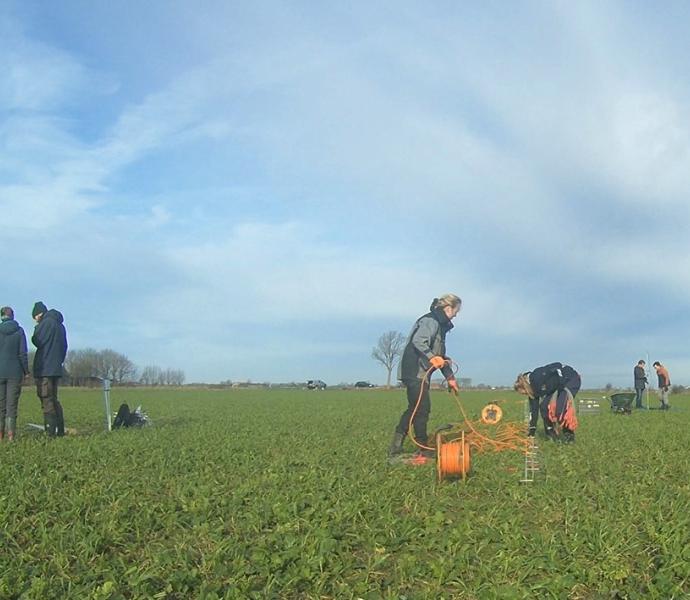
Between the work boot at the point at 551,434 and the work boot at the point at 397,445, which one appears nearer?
the work boot at the point at 397,445

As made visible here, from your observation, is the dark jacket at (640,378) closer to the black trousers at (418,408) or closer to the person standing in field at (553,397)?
the person standing in field at (553,397)

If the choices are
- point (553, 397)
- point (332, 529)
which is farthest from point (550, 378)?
point (332, 529)

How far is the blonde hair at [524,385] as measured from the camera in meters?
12.7

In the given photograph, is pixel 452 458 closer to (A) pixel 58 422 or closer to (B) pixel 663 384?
(A) pixel 58 422

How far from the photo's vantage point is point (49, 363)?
37.1 feet

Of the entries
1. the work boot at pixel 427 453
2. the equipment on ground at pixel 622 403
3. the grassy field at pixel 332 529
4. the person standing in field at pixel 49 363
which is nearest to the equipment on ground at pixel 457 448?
the work boot at pixel 427 453

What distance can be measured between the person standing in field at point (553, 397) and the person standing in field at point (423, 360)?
3.60 m

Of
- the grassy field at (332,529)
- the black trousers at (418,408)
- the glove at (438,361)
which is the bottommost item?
the grassy field at (332,529)

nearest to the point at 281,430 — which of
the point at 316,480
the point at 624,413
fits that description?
the point at 316,480

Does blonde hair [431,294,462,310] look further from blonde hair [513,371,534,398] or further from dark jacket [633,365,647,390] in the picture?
dark jacket [633,365,647,390]

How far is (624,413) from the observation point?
21.5m

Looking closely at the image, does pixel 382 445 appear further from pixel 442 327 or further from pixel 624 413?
pixel 624 413

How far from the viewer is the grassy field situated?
4406mm

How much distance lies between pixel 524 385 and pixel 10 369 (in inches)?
334
